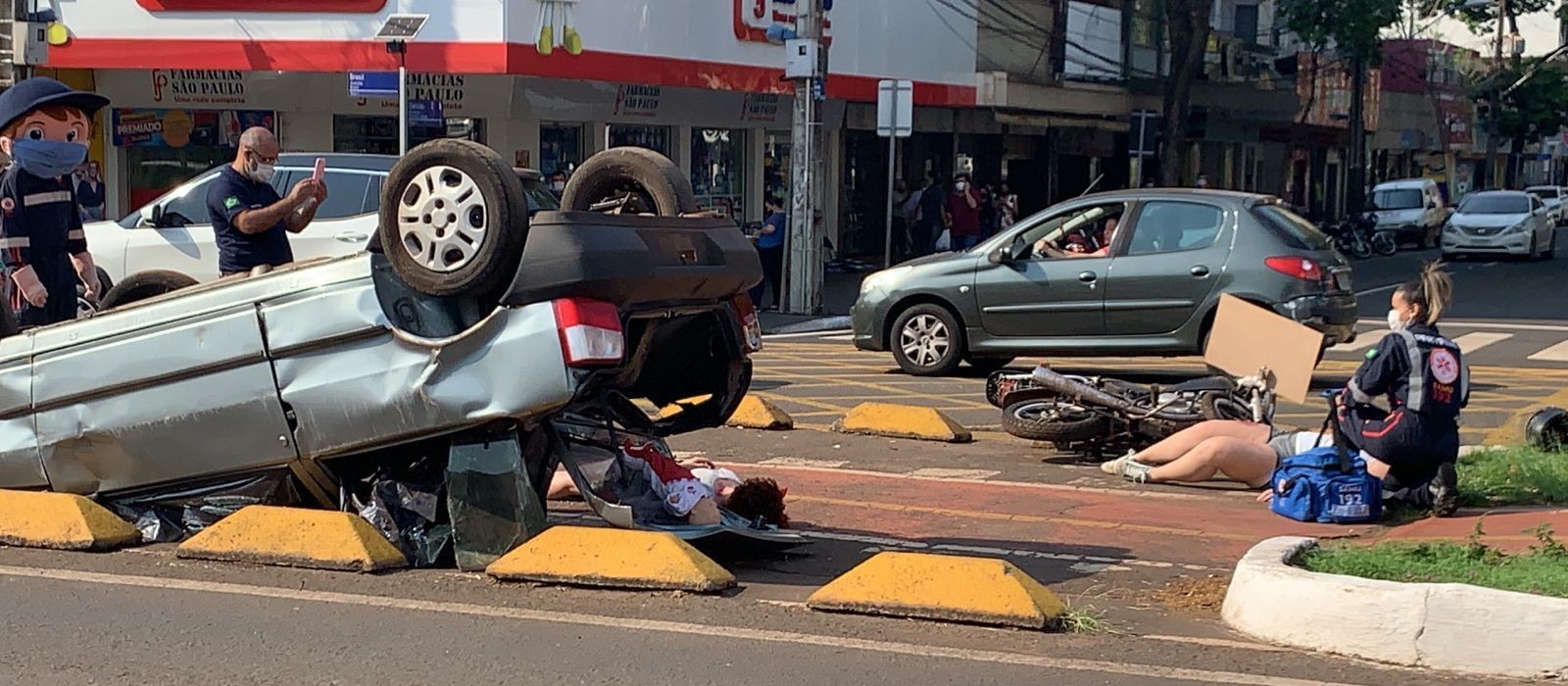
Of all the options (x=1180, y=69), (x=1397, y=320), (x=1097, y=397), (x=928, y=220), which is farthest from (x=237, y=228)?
(x=1180, y=69)

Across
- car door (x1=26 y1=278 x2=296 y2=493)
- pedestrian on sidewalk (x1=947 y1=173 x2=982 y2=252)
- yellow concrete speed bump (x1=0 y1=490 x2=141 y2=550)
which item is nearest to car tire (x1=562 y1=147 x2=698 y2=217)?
car door (x1=26 y1=278 x2=296 y2=493)

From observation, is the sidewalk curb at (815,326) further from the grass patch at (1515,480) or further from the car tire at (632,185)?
the car tire at (632,185)

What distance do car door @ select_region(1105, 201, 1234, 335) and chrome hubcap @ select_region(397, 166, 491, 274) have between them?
852 cm

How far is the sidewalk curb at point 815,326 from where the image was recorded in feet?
69.6

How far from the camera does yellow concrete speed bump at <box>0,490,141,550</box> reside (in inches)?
293

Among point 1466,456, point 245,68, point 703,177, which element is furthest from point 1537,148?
point 1466,456

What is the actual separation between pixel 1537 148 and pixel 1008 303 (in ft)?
246

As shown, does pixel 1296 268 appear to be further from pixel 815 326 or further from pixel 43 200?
pixel 43 200

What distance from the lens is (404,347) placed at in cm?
699

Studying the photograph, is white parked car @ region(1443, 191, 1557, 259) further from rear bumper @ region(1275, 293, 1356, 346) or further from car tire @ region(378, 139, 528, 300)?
car tire @ region(378, 139, 528, 300)

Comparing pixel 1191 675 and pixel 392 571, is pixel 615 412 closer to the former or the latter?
pixel 392 571

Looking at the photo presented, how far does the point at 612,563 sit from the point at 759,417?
5.09 m

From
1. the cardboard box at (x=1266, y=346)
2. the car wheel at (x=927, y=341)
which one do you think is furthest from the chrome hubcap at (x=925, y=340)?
the cardboard box at (x=1266, y=346)

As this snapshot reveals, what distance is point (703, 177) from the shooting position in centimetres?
2892
